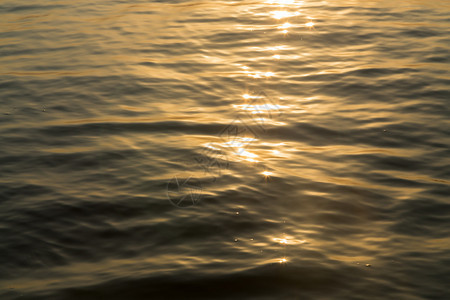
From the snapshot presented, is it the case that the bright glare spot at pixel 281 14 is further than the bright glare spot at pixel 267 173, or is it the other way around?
the bright glare spot at pixel 281 14

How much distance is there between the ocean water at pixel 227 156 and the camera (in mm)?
3361

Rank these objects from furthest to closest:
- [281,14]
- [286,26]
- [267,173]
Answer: [281,14] < [286,26] < [267,173]

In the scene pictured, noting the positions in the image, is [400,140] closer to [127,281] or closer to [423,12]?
[127,281]

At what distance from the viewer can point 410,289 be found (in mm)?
3182

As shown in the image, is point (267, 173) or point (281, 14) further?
point (281, 14)

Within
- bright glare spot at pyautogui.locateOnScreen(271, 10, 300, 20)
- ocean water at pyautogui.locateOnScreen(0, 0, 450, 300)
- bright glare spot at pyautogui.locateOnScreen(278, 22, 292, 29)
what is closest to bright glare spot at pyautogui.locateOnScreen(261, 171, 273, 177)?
ocean water at pyautogui.locateOnScreen(0, 0, 450, 300)

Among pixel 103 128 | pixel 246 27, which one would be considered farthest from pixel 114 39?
pixel 103 128

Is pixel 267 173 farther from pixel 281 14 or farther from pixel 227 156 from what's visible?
pixel 281 14

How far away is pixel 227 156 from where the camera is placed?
183 inches

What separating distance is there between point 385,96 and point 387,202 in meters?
1.91

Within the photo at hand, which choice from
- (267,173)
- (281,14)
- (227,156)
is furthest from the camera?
(281,14)

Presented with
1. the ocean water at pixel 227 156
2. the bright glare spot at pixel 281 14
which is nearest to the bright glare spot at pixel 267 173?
the ocean water at pixel 227 156

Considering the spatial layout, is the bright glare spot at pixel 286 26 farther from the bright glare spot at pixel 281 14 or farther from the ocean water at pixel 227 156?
the bright glare spot at pixel 281 14

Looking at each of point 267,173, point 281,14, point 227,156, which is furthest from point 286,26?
point 267,173
